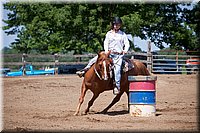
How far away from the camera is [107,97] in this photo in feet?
45.5

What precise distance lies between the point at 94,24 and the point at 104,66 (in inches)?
798

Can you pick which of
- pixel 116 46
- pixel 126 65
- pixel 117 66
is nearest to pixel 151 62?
pixel 126 65

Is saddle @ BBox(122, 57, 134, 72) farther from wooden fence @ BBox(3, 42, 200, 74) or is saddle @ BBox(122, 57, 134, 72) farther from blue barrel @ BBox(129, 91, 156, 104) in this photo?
wooden fence @ BBox(3, 42, 200, 74)

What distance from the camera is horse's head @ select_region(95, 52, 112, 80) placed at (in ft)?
29.3

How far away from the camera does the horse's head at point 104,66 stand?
8945mm

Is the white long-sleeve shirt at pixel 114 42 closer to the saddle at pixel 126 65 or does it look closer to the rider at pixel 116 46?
the rider at pixel 116 46

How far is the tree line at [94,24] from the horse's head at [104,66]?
63.1ft

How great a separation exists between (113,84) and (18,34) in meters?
28.7

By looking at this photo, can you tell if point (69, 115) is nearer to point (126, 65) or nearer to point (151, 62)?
point (126, 65)

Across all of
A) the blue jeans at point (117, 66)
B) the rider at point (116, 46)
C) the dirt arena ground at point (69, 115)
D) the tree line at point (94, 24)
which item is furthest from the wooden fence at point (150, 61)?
the blue jeans at point (117, 66)

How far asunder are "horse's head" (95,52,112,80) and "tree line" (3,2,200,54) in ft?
63.1

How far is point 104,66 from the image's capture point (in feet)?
29.3

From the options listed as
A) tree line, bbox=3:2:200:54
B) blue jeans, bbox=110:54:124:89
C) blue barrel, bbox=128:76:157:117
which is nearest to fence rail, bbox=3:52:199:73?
tree line, bbox=3:2:200:54

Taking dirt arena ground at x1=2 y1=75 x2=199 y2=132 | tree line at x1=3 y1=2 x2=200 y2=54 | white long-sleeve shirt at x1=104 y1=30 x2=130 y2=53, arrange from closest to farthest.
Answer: dirt arena ground at x1=2 y1=75 x2=199 y2=132, white long-sleeve shirt at x1=104 y1=30 x2=130 y2=53, tree line at x1=3 y1=2 x2=200 y2=54
